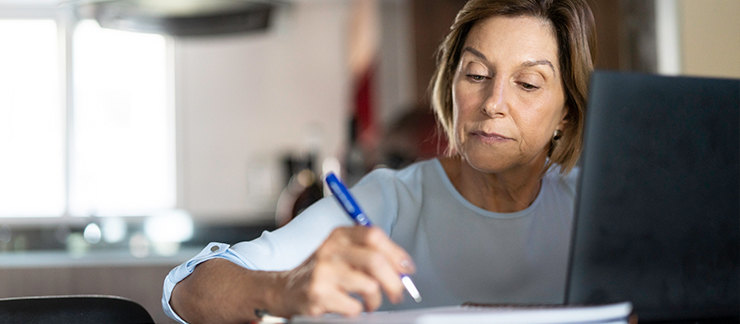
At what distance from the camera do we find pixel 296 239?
77 centimetres

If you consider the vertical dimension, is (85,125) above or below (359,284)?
above

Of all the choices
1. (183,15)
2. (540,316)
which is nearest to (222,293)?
(540,316)

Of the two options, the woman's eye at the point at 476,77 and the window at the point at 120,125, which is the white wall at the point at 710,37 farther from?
the window at the point at 120,125

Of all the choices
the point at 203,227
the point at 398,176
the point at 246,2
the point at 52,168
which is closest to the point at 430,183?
the point at 398,176

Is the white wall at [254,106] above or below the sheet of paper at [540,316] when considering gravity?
above

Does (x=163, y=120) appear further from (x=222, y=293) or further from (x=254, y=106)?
(x=222, y=293)

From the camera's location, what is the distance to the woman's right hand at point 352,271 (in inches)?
18.3

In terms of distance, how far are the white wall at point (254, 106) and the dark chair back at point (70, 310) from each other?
177 inches

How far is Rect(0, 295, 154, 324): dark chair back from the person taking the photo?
0.70m

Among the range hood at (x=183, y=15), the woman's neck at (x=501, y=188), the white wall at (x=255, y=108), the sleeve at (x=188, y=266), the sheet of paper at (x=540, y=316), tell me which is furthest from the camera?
the white wall at (x=255, y=108)

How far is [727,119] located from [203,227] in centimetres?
473

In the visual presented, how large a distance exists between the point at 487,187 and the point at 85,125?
4.93 meters

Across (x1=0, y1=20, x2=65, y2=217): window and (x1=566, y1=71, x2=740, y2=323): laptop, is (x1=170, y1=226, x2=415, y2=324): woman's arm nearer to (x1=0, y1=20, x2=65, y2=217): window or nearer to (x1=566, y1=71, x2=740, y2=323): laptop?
Answer: (x1=566, y1=71, x2=740, y2=323): laptop

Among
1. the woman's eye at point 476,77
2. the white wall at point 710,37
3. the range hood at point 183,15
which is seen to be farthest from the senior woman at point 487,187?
the range hood at point 183,15
